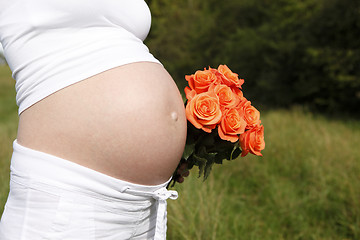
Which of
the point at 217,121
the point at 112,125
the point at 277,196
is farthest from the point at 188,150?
the point at 277,196

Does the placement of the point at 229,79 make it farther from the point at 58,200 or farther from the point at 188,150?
the point at 58,200

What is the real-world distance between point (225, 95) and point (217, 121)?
15 cm

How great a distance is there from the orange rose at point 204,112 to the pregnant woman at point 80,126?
15 centimetres

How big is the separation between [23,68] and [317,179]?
3605mm

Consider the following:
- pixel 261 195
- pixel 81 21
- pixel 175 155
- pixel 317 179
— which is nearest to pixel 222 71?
pixel 175 155

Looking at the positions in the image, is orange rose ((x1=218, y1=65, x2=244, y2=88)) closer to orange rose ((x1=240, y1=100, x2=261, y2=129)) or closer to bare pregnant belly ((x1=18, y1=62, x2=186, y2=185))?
orange rose ((x1=240, y1=100, x2=261, y2=129))

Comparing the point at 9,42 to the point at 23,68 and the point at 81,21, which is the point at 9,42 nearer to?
the point at 23,68

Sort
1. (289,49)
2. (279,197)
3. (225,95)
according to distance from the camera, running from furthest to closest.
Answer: (289,49) < (279,197) < (225,95)

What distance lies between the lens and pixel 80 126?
1.05 m

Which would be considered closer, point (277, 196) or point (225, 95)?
point (225, 95)

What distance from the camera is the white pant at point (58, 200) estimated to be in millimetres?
995

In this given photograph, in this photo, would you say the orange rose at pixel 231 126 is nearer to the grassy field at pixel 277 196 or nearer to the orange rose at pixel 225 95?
the orange rose at pixel 225 95

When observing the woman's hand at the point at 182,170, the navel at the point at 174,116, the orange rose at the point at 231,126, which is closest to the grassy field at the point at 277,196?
the woman's hand at the point at 182,170

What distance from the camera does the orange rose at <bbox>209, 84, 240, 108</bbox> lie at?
1362 mm
